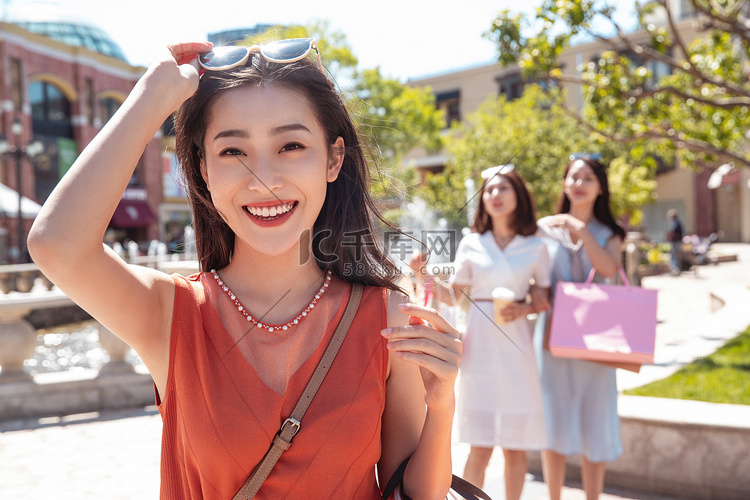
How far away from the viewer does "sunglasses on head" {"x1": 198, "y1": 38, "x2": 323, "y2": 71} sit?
4.56ft

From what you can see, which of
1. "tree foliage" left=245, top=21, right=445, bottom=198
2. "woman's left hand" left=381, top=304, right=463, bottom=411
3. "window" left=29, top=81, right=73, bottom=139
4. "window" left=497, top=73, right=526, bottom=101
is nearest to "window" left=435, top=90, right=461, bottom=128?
"window" left=497, top=73, right=526, bottom=101

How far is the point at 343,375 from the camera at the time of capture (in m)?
1.39

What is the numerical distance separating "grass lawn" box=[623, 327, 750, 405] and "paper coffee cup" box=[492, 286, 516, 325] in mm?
1829

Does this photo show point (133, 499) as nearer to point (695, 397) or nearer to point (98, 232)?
point (98, 232)

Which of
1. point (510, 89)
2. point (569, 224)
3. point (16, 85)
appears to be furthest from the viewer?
point (510, 89)

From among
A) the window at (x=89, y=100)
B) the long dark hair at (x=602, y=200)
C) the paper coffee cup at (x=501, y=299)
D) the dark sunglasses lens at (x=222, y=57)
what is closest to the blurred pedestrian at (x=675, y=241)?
the long dark hair at (x=602, y=200)

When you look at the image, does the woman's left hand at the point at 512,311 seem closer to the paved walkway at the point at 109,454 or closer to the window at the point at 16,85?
the paved walkway at the point at 109,454

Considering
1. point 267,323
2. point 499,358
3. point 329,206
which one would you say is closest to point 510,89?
point 499,358

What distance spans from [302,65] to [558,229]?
2.51 m

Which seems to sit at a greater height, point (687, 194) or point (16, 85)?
point (16, 85)

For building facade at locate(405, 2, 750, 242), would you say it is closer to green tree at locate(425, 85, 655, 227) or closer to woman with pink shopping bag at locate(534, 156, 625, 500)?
green tree at locate(425, 85, 655, 227)

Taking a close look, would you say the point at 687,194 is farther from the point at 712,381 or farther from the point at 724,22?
the point at 712,381

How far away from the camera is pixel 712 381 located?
4.70m

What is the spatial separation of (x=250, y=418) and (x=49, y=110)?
30.4 meters
